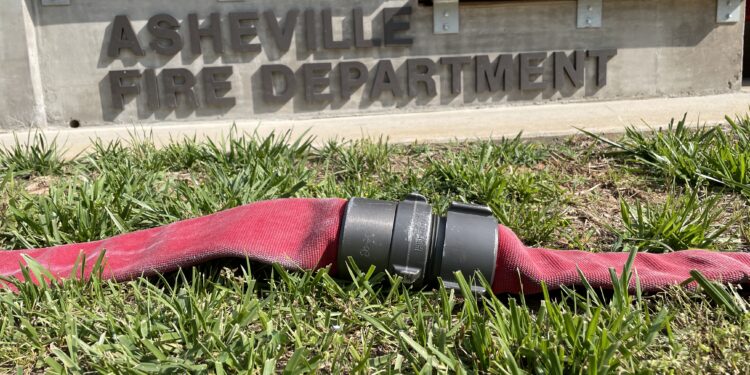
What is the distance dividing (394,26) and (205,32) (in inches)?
77.6

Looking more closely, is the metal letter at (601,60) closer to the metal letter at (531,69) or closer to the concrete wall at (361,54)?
the concrete wall at (361,54)

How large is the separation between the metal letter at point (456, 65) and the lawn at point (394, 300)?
3.46 meters

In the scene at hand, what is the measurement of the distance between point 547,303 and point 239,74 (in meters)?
5.62

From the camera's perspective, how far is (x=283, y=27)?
22.0 ft

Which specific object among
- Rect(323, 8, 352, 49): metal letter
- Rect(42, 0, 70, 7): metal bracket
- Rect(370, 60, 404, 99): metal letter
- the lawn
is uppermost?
Rect(42, 0, 70, 7): metal bracket

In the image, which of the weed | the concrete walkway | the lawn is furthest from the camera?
the concrete walkway

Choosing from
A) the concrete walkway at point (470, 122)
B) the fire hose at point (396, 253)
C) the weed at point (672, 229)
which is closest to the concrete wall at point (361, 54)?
the concrete walkway at point (470, 122)

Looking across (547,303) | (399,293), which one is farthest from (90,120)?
(547,303)

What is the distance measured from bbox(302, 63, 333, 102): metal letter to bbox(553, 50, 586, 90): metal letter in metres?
2.46

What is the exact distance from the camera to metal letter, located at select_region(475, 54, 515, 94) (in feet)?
22.6

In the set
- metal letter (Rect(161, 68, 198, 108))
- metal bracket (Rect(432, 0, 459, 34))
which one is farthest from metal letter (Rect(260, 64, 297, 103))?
metal bracket (Rect(432, 0, 459, 34))

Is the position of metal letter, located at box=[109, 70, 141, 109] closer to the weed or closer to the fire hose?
the fire hose

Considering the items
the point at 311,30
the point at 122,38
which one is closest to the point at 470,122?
the point at 311,30

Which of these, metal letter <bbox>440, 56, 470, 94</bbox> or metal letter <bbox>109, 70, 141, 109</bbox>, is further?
metal letter <bbox>440, 56, 470, 94</bbox>
